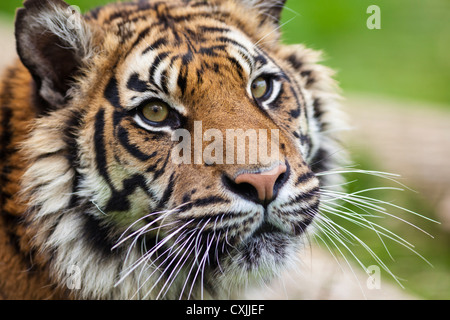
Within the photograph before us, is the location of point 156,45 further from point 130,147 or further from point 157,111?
point 130,147

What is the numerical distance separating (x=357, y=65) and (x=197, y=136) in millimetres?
5070


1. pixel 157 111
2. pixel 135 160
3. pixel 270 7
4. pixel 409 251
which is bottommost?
pixel 409 251

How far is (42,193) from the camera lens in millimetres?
2477

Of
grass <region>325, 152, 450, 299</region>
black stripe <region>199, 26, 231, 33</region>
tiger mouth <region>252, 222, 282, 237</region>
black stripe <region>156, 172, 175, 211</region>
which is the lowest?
grass <region>325, 152, 450, 299</region>

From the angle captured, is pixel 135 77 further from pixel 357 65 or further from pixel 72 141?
pixel 357 65

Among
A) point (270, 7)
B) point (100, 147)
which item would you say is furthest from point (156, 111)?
point (270, 7)

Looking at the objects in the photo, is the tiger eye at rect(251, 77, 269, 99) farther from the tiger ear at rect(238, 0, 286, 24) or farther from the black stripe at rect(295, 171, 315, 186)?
the tiger ear at rect(238, 0, 286, 24)

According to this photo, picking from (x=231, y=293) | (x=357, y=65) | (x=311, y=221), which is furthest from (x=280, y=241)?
(x=357, y=65)

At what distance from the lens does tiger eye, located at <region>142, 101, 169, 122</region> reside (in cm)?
242

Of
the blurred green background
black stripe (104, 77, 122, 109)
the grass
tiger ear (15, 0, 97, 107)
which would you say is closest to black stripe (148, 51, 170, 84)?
black stripe (104, 77, 122, 109)

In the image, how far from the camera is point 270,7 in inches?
121

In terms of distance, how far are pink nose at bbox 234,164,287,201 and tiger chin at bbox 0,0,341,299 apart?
6 centimetres

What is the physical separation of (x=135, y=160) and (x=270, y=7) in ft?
3.79

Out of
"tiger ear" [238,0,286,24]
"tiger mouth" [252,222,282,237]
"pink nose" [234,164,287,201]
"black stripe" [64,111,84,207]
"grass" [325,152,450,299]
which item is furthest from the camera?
"grass" [325,152,450,299]
